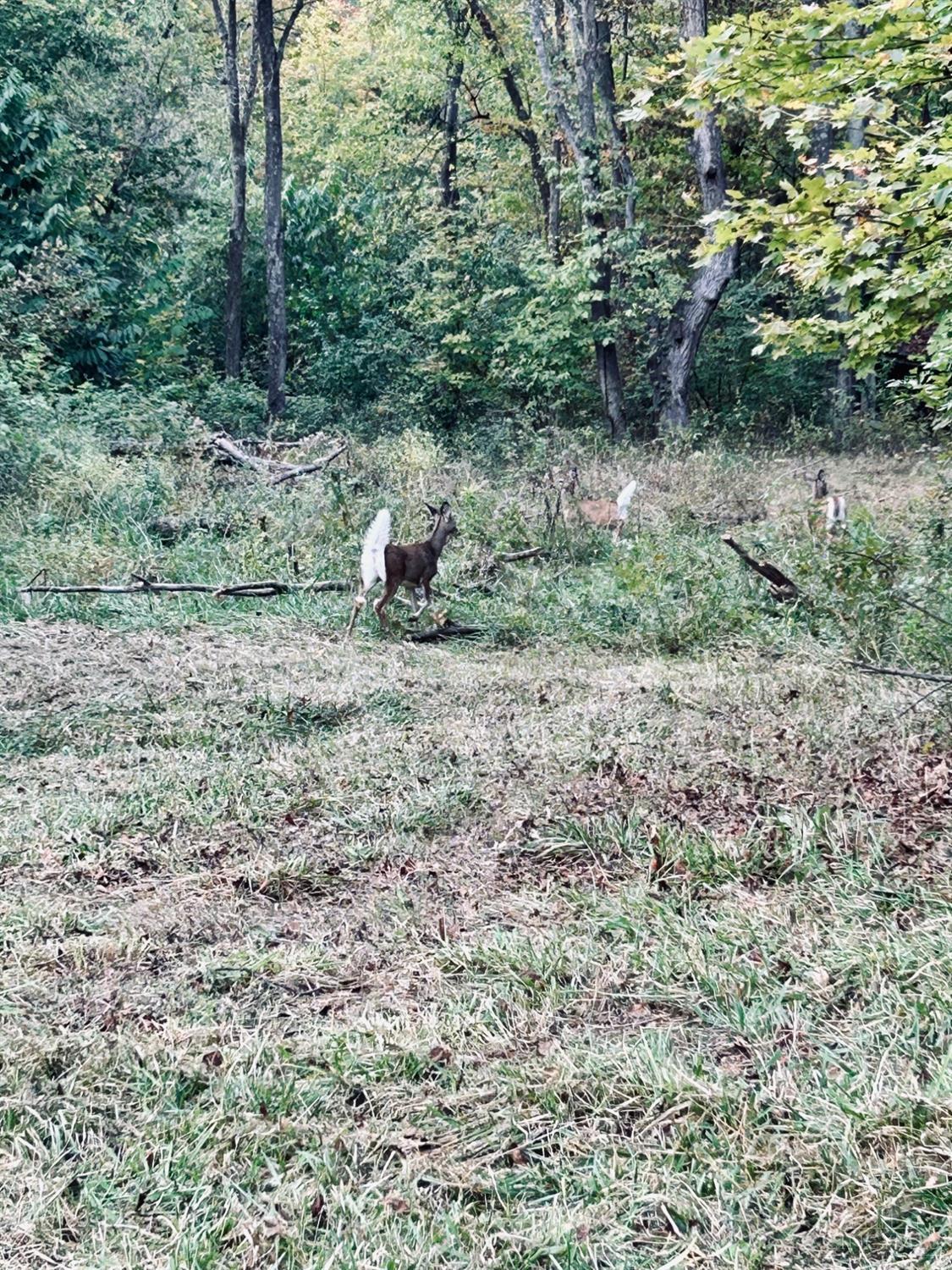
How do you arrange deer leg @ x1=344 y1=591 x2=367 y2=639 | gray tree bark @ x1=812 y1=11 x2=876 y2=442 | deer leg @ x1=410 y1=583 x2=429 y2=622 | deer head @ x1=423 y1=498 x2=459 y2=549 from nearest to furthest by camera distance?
deer leg @ x1=344 y1=591 x2=367 y2=639
deer leg @ x1=410 y1=583 x2=429 y2=622
deer head @ x1=423 y1=498 x2=459 y2=549
gray tree bark @ x1=812 y1=11 x2=876 y2=442

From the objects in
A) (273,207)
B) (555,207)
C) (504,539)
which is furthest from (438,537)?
(555,207)

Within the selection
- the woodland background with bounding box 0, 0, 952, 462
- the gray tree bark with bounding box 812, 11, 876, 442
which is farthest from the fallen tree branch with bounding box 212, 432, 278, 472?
the gray tree bark with bounding box 812, 11, 876, 442

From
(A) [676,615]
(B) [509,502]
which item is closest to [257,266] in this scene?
(B) [509,502]

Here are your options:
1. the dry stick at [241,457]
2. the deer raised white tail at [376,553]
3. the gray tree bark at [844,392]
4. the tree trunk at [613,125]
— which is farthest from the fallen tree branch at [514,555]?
the tree trunk at [613,125]

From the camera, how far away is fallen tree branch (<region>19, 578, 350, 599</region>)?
27.4 feet

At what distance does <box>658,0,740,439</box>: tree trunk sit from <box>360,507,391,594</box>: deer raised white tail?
8.80m

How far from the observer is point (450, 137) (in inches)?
826

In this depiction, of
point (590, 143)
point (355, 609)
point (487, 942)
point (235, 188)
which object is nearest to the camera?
point (487, 942)

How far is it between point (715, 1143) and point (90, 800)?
3423mm

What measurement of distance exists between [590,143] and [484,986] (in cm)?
1643

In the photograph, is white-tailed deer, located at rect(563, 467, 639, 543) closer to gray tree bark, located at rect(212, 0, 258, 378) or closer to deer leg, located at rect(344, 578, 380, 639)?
deer leg, located at rect(344, 578, 380, 639)

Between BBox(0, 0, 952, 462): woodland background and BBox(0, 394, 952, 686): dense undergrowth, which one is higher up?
BBox(0, 0, 952, 462): woodland background

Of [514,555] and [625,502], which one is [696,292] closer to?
[625,502]

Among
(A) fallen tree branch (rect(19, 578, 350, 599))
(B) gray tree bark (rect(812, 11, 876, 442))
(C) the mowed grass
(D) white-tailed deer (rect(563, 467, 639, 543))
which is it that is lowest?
(C) the mowed grass
